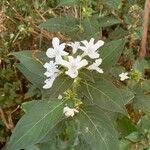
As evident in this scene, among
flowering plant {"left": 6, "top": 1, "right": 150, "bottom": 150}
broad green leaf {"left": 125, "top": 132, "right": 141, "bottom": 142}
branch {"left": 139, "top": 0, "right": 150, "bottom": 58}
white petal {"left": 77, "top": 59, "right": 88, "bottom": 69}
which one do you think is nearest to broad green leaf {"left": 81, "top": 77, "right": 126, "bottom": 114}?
flowering plant {"left": 6, "top": 1, "right": 150, "bottom": 150}

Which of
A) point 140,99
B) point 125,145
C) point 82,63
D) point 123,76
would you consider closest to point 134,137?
point 125,145

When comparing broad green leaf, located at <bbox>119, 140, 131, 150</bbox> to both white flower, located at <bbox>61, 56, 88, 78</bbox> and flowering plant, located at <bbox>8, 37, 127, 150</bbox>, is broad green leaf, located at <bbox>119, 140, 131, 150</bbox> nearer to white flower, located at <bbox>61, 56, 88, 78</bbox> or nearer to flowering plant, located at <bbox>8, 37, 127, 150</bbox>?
flowering plant, located at <bbox>8, 37, 127, 150</bbox>

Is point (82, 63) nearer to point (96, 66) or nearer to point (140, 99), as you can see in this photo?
point (96, 66)

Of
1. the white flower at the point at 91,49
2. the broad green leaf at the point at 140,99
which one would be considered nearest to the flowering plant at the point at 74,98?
the white flower at the point at 91,49

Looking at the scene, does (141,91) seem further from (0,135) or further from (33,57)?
(0,135)

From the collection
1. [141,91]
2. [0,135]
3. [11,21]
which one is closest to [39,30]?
[11,21]

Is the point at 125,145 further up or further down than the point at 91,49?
further down

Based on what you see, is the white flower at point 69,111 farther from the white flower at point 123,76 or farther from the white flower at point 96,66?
the white flower at point 123,76
